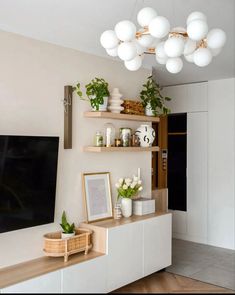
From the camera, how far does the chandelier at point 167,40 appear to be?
5.67 ft

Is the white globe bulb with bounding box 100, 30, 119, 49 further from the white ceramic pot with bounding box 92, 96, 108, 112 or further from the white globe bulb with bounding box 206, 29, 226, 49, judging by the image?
the white ceramic pot with bounding box 92, 96, 108, 112

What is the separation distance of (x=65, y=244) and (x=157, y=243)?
4.10 feet

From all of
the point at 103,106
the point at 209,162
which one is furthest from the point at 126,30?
the point at 209,162

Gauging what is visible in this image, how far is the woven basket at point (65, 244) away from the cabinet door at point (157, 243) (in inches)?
28.9

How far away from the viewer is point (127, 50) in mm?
1878

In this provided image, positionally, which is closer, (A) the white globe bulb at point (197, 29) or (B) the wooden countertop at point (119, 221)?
(A) the white globe bulb at point (197, 29)

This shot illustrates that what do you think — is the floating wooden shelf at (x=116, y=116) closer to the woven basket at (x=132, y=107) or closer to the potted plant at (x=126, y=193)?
the woven basket at (x=132, y=107)

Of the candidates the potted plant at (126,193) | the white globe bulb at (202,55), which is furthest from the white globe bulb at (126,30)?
the potted plant at (126,193)

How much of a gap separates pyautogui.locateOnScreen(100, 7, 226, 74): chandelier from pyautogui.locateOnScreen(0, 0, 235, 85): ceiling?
1.97ft

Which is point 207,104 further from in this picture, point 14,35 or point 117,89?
point 14,35

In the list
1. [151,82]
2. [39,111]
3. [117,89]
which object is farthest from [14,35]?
[151,82]

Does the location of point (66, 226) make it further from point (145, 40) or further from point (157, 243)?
point (145, 40)

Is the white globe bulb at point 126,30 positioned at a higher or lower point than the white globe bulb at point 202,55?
higher

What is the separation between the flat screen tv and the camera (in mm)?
2707
